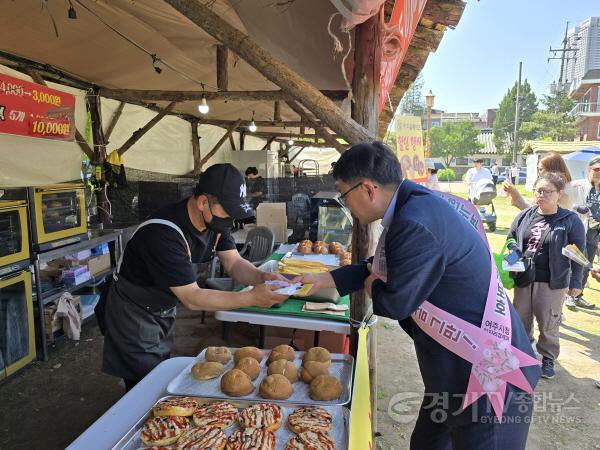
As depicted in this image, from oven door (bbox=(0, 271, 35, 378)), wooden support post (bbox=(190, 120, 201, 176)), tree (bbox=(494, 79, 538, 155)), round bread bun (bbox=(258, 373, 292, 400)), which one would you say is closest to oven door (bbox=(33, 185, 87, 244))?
oven door (bbox=(0, 271, 35, 378))

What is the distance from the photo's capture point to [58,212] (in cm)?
460

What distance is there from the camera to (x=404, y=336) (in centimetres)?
550

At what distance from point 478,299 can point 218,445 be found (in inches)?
47.2

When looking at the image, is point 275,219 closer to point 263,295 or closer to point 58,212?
point 58,212

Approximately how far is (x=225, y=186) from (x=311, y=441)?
1.25m

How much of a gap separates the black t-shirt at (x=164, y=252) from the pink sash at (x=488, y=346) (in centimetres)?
119

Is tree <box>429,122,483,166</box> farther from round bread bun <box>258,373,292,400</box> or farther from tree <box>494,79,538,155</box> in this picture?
round bread bun <box>258,373,292,400</box>

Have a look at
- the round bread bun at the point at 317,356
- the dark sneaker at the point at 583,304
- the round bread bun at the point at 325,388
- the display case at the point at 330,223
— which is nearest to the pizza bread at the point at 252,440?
the round bread bun at the point at 325,388

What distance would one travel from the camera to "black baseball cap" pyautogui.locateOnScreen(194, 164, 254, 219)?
2028 millimetres

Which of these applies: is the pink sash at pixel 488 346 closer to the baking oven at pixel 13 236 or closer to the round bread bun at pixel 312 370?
the round bread bun at pixel 312 370

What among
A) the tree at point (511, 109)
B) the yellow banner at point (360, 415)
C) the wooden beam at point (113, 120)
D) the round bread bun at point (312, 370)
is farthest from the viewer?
the tree at point (511, 109)

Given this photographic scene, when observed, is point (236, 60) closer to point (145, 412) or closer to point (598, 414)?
point (145, 412)

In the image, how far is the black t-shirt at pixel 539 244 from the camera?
4.03 metres

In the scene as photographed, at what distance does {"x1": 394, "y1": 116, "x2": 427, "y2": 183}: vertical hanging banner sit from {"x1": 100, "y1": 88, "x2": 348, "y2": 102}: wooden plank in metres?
1.12
